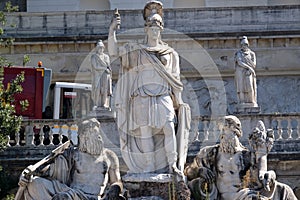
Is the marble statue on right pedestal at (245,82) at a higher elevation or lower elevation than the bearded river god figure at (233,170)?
higher

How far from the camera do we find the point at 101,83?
1103 inches

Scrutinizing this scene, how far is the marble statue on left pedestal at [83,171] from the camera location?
1812 cm

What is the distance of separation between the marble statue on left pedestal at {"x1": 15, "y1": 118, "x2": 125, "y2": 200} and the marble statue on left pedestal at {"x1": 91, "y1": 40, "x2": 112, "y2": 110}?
9244 mm

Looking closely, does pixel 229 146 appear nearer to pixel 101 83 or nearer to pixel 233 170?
pixel 233 170

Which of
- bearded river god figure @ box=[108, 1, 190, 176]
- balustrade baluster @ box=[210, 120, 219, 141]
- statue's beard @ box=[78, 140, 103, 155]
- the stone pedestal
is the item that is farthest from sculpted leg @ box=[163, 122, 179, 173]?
the stone pedestal

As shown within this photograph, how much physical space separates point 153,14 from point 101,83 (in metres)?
9.09

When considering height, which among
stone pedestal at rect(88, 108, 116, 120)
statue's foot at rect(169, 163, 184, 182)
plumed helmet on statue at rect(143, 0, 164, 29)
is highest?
plumed helmet on statue at rect(143, 0, 164, 29)

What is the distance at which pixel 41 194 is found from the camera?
18016 millimetres

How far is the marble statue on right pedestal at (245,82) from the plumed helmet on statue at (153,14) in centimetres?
886

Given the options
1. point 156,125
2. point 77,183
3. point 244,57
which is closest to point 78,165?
point 77,183

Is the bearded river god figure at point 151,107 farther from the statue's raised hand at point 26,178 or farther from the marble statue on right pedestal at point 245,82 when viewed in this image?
the marble statue on right pedestal at point 245,82

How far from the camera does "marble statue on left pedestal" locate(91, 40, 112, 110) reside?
2795 cm

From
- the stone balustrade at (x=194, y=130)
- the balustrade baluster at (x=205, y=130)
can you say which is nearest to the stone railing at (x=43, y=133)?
the stone balustrade at (x=194, y=130)

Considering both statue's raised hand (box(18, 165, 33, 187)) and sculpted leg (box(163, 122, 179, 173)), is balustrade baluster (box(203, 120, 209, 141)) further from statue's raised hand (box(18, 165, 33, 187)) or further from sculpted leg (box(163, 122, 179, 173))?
statue's raised hand (box(18, 165, 33, 187))
